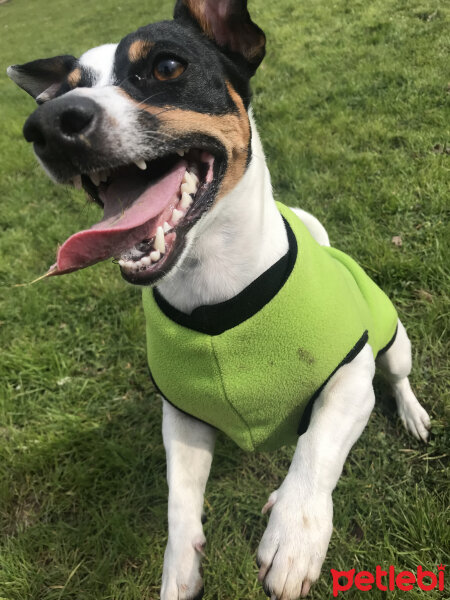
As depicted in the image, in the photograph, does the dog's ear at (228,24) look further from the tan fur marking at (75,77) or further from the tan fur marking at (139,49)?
the tan fur marking at (75,77)

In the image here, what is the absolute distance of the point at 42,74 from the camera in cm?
221

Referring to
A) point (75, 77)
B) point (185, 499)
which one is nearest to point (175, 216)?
point (75, 77)

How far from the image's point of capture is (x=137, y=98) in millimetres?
1666

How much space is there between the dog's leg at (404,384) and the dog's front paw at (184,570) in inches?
53.6

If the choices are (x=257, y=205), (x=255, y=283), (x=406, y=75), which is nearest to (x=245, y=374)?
(x=255, y=283)

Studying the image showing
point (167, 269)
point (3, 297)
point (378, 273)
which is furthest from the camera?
Answer: point (3, 297)

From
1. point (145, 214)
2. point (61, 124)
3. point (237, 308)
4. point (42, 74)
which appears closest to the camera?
point (61, 124)

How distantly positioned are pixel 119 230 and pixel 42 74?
1.24 meters

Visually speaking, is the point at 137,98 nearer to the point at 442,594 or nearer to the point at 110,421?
the point at 110,421

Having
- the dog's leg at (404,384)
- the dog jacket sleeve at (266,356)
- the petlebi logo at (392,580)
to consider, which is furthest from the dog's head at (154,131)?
the petlebi logo at (392,580)

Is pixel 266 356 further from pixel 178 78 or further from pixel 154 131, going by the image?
pixel 178 78

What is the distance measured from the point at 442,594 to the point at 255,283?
1507 mm

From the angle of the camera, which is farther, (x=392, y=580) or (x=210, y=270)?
(x=392, y=580)

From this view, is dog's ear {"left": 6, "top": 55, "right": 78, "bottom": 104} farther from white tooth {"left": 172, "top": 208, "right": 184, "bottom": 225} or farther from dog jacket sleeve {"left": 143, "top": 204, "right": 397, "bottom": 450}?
dog jacket sleeve {"left": 143, "top": 204, "right": 397, "bottom": 450}
